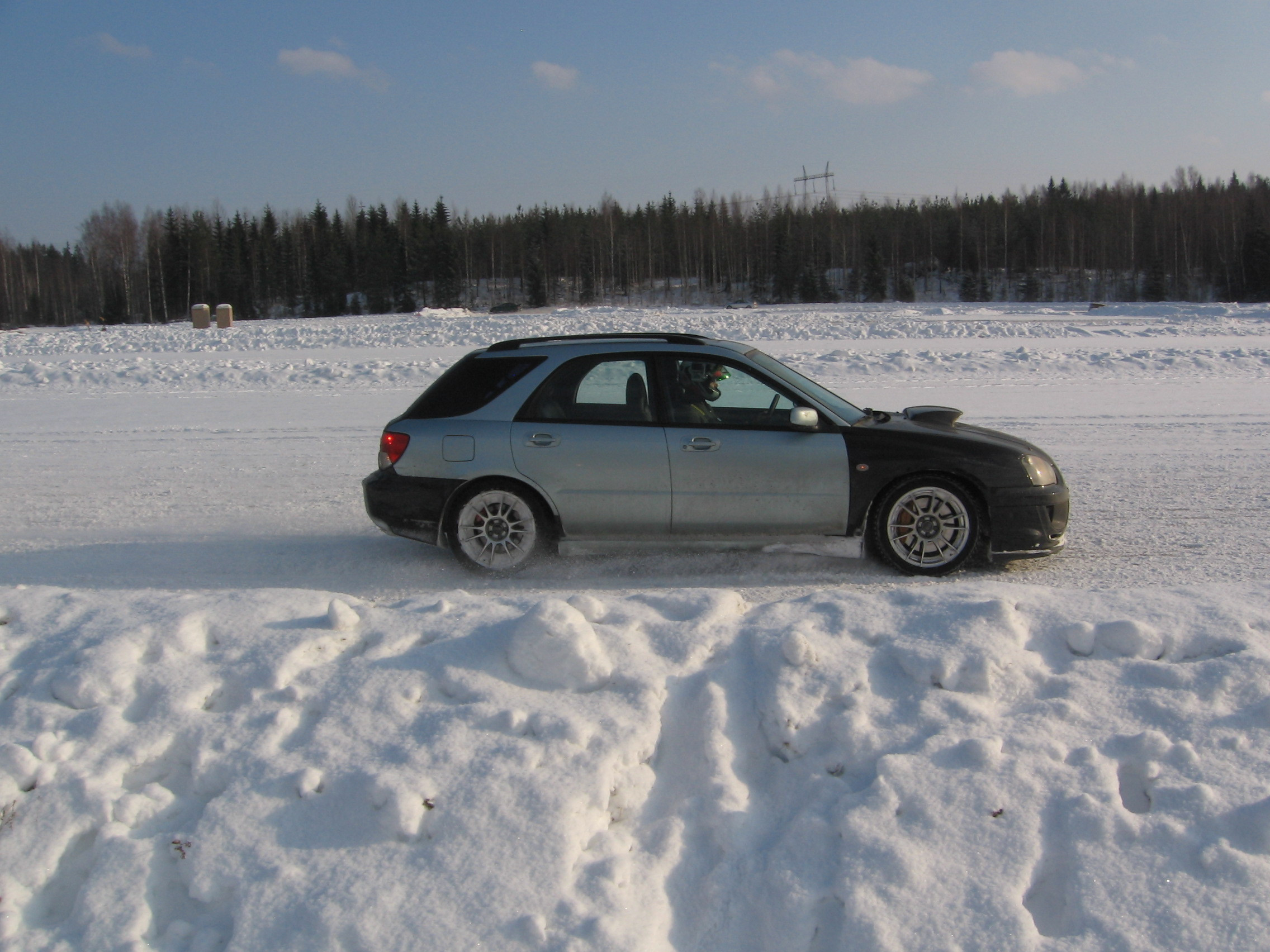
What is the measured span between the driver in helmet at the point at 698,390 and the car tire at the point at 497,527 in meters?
1.09

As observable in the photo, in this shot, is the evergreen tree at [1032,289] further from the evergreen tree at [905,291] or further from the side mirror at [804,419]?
the side mirror at [804,419]

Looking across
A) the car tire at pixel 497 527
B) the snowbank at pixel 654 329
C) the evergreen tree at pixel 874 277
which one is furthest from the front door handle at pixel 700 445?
the evergreen tree at pixel 874 277

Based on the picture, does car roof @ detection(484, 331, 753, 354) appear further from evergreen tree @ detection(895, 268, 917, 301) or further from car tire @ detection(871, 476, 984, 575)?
evergreen tree @ detection(895, 268, 917, 301)

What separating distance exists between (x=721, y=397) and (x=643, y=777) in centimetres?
301

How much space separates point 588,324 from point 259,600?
27.3 m

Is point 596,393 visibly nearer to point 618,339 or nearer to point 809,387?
point 618,339

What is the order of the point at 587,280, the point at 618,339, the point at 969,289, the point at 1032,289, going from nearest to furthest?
1. the point at 618,339
2. the point at 1032,289
3. the point at 969,289
4. the point at 587,280

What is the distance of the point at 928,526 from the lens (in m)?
5.73

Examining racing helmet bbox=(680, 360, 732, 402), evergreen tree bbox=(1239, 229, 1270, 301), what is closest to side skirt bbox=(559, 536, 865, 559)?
racing helmet bbox=(680, 360, 732, 402)

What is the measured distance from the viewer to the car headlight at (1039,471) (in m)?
5.66

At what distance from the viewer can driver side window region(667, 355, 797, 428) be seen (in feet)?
19.1

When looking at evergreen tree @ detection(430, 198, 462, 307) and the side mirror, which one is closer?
the side mirror

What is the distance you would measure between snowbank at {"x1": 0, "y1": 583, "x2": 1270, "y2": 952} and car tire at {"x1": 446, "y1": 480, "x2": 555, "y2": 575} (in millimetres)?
1620

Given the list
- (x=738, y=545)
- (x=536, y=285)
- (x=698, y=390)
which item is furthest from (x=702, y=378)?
(x=536, y=285)
